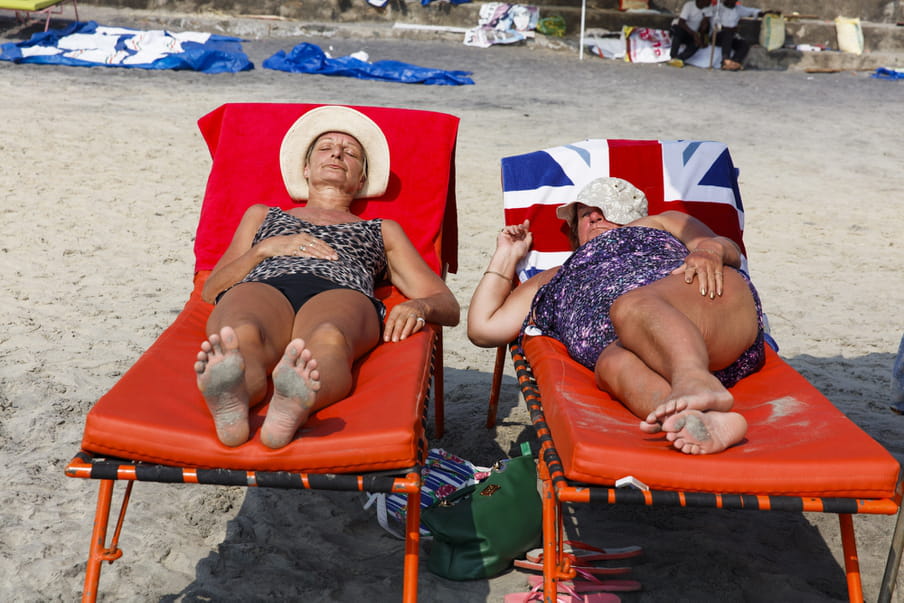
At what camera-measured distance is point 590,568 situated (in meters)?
2.68

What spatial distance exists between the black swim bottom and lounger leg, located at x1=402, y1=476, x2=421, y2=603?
0.86 m

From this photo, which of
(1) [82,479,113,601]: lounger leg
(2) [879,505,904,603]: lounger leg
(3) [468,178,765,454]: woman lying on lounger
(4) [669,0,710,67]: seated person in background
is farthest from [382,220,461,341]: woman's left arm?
(4) [669,0,710,67]: seated person in background

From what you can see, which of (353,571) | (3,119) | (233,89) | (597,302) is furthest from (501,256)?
(233,89)

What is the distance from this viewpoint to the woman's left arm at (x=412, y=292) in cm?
296

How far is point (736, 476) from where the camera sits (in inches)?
85.7

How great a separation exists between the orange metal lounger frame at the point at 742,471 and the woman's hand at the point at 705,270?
447 mm

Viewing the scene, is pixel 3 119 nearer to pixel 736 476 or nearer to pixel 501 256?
pixel 501 256

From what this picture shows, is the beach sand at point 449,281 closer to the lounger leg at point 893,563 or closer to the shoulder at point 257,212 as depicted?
the lounger leg at point 893,563

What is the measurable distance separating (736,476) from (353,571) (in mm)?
1217

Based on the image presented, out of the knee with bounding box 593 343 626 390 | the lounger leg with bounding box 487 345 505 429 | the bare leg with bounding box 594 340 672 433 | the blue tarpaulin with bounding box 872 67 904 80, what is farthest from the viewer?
the blue tarpaulin with bounding box 872 67 904 80

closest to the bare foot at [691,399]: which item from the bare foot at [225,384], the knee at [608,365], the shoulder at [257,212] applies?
the knee at [608,365]

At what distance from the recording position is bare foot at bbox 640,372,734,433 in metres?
2.27

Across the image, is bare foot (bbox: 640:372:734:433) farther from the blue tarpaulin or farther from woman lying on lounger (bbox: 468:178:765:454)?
the blue tarpaulin

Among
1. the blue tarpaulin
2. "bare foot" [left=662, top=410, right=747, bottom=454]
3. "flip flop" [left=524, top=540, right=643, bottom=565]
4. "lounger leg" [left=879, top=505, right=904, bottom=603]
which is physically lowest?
"flip flop" [left=524, top=540, right=643, bottom=565]
